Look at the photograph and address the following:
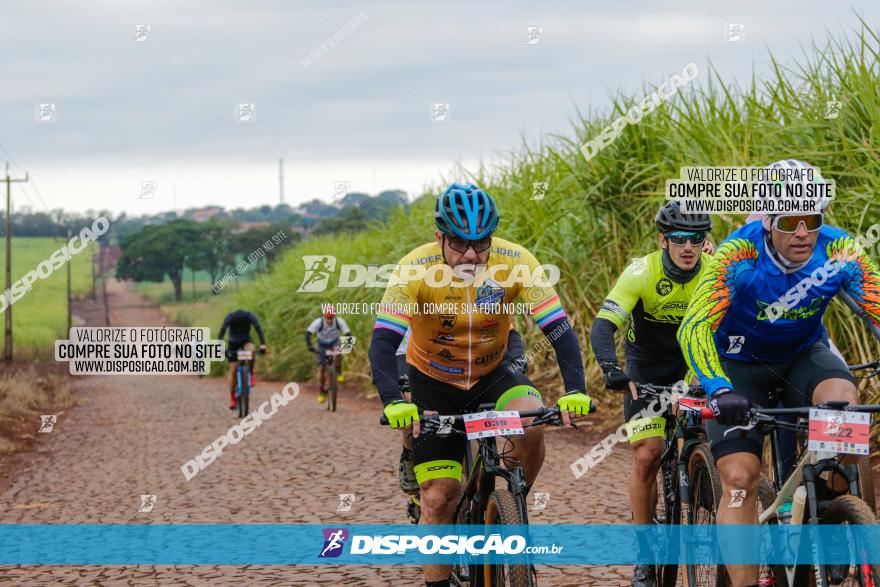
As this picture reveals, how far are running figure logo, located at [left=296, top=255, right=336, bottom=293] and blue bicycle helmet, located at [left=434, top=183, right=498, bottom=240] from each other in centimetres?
2785

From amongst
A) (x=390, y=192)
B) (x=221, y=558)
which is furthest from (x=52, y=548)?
(x=390, y=192)

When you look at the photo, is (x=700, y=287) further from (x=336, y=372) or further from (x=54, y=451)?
(x=336, y=372)

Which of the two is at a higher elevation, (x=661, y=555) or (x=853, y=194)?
(x=853, y=194)

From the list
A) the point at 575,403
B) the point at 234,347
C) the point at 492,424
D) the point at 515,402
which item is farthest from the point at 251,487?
the point at 234,347

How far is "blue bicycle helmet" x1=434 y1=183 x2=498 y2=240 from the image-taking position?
500 centimetres

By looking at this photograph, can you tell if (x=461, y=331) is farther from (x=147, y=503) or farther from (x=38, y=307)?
(x=38, y=307)

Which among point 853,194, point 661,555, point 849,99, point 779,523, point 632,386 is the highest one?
point 849,99

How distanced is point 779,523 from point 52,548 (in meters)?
5.92

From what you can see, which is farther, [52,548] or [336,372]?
[336,372]

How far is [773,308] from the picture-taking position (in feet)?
15.1

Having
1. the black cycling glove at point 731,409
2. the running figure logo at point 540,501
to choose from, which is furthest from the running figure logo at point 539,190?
the black cycling glove at point 731,409

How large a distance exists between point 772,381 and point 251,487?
716 centimetres

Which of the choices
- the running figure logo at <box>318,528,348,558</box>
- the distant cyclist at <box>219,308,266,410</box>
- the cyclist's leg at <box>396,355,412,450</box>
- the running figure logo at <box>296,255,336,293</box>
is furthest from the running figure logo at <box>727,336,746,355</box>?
the running figure logo at <box>296,255,336,293</box>

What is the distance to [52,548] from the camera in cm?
811
